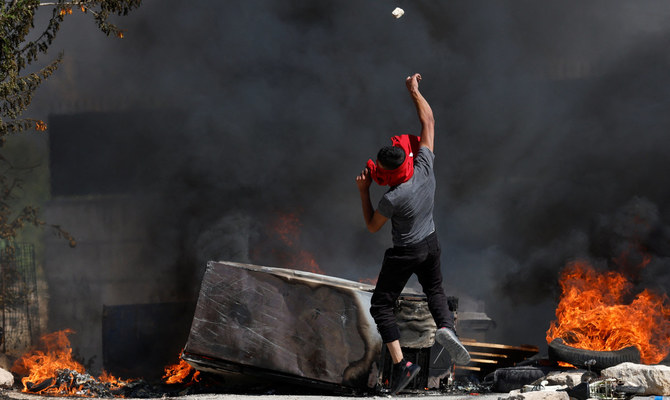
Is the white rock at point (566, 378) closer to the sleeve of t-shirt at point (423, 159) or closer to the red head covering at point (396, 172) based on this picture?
the sleeve of t-shirt at point (423, 159)

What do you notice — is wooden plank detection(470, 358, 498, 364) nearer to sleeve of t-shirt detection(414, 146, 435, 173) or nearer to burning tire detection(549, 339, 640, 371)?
burning tire detection(549, 339, 640, 371)

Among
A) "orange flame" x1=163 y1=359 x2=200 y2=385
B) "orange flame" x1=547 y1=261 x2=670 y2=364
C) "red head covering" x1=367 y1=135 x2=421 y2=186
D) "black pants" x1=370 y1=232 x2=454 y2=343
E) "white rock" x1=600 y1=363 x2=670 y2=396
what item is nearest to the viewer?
"red head covering" x1=367 y1=135 x2=421 y2=186

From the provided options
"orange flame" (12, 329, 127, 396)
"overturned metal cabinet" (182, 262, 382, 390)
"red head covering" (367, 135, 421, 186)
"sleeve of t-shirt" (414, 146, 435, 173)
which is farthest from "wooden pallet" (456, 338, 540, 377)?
"red head covering" (367, 135, 421, 186)

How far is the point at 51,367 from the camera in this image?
969cm

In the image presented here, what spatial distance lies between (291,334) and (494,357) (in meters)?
3.76

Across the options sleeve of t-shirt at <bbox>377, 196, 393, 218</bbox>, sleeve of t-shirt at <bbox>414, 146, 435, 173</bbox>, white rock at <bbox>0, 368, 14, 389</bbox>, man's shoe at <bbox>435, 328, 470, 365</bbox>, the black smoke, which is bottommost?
white rock at <bbox>0, 368, 14, 389</bbox>

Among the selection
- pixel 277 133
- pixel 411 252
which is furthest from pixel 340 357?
pixel 277 133

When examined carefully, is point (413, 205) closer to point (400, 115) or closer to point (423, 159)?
point (423, 159)

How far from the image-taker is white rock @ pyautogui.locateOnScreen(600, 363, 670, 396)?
5.80 m

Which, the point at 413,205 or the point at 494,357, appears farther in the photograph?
the point at 494,357

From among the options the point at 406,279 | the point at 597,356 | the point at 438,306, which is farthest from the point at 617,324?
the point at 406,279

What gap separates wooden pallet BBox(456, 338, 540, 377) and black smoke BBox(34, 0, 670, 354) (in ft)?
8.52

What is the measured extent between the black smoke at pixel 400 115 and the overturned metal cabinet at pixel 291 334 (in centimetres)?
463

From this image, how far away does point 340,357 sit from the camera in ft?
23.7
